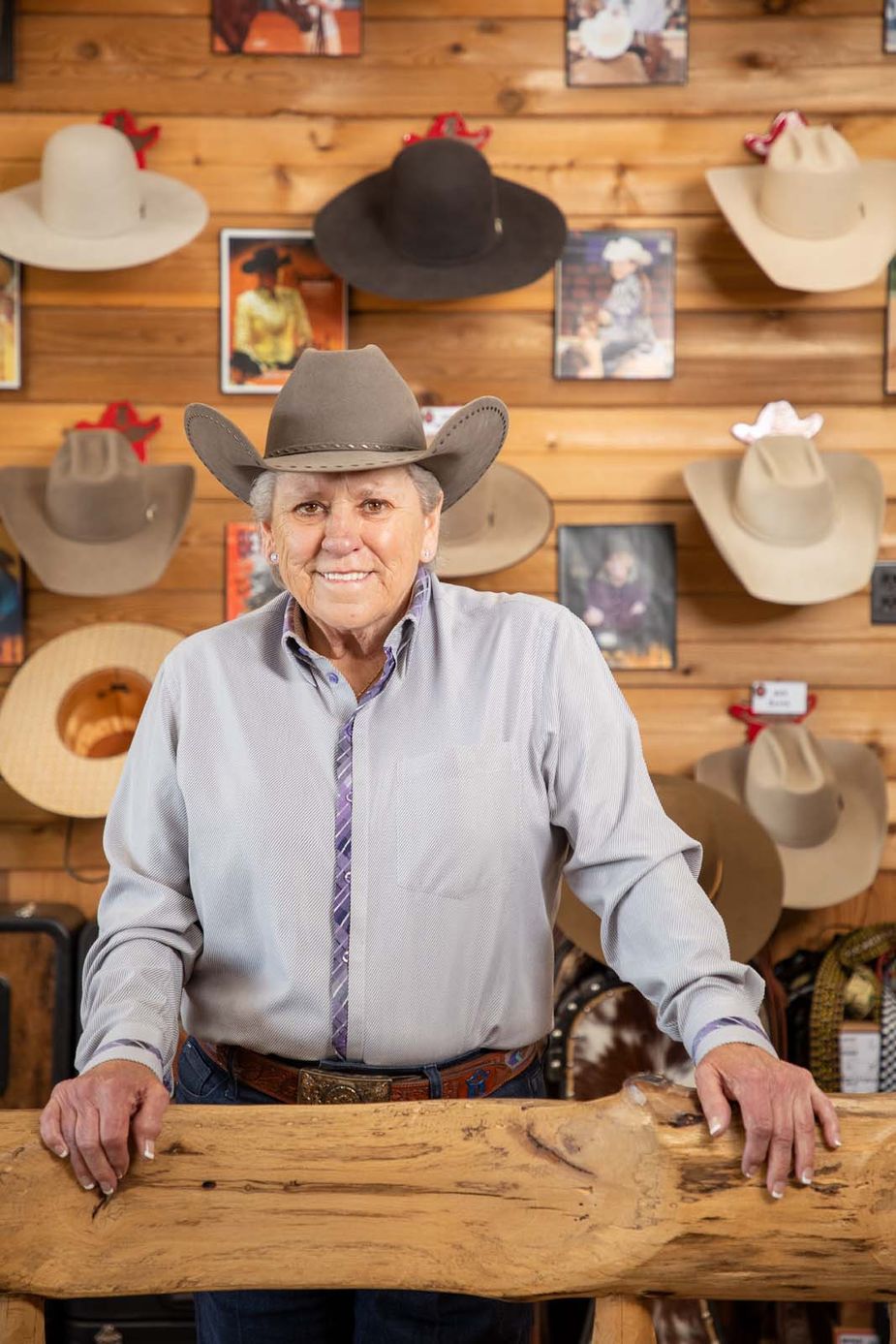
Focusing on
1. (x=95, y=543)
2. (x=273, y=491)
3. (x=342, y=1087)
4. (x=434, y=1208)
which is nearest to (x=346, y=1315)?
(x=342, y=1087)

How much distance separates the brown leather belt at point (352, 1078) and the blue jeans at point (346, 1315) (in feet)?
0.05

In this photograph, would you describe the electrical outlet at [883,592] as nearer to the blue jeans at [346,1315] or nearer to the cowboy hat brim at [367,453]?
the cowboy hat brim at [367,453]

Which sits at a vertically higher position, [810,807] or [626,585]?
[626,585]

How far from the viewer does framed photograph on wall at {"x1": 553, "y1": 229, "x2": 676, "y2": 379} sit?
9.60 ft

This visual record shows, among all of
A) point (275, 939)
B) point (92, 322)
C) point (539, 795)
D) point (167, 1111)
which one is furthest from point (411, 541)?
point (92, 322)

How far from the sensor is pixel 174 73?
9.53ft

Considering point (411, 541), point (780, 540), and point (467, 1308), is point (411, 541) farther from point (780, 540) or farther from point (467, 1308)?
point (780, 540)

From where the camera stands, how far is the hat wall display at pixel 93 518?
2.73 meters

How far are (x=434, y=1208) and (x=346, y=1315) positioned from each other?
461 millimetres

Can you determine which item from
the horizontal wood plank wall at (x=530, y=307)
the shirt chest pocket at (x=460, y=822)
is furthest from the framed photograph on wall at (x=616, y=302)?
the shirt chest pocket at (x=460, y=822)

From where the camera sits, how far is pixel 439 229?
2.66 metres

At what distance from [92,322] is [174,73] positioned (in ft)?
1.83

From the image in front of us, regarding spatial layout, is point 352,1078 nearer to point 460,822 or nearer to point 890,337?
point 460,822

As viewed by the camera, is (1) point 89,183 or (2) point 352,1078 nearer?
(2) point 352,1078
